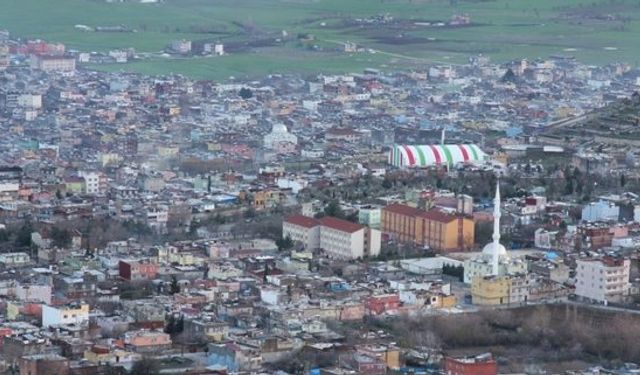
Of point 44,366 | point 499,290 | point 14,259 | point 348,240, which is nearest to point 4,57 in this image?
point 348,240

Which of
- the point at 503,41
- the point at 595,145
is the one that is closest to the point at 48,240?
the point at 595,145

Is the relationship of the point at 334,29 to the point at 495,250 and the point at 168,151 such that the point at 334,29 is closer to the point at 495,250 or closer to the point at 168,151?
the point at 168,151

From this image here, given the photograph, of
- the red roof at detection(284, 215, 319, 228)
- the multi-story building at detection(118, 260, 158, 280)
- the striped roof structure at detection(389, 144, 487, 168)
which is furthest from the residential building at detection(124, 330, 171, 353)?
the striped roof structure at detection(389, 144, 487, 168)

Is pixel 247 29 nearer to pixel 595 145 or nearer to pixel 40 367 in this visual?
pixel 595 145

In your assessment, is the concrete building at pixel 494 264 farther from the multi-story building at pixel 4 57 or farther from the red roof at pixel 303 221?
the multi-story building at pixel 4 57

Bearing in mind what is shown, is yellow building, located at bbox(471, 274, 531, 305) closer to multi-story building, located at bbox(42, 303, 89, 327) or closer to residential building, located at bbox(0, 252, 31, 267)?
multi-story building, located at bbox(42, 303, 89, 327)

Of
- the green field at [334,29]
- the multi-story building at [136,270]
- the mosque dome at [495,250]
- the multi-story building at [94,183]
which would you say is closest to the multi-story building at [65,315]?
the multi-story building at [136,270]
